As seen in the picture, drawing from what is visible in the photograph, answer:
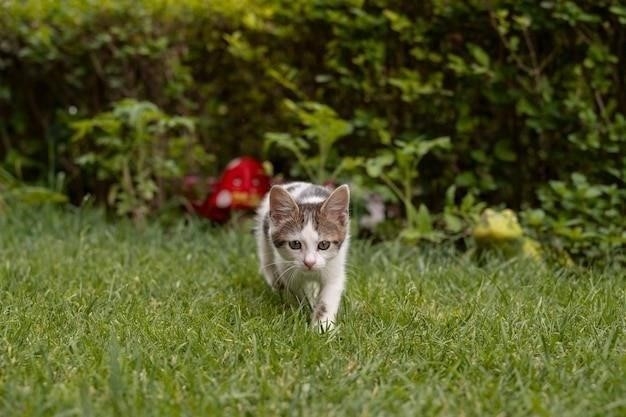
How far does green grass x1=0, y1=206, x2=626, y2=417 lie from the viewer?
265cm

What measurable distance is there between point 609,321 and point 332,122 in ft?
8.10

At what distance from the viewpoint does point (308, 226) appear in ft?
12.8

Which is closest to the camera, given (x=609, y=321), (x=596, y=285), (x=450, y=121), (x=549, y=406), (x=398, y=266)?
(x=549, y=406)

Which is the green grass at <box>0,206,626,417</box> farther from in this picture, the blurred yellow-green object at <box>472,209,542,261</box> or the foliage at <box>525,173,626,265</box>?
the foliage at <box>525,173,626,265</box>

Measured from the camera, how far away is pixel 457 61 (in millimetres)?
5551

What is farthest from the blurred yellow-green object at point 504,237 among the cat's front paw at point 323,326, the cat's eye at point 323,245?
the cat's front paw at point 323,326

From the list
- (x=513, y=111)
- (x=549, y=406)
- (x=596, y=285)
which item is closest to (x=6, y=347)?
(x=549, y=406)

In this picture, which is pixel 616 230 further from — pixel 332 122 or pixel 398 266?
pixel 332 122

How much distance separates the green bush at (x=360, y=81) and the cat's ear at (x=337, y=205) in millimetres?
1576

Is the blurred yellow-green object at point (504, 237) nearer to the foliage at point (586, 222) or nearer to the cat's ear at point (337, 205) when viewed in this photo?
the foliage at point (586, 222)

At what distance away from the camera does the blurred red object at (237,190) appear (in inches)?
241

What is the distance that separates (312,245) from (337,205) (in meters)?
0.24

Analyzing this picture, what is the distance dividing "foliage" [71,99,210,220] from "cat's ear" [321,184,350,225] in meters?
2.15

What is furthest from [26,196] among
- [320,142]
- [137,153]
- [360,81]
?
[360,81]
